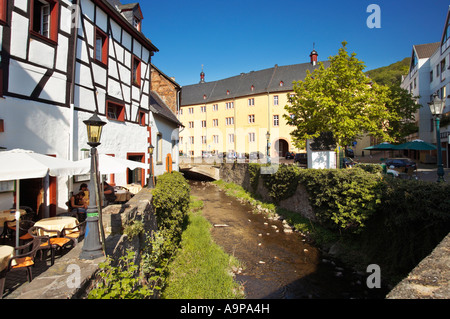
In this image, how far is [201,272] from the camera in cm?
758

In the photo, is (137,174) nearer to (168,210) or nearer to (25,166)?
(168,210)

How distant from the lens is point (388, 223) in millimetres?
7773

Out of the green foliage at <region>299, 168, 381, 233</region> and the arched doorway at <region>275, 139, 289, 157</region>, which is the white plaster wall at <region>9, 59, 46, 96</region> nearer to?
the green foliage at <region>299, 168, 381, 233</region>

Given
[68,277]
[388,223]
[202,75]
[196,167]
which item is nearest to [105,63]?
[68,277]

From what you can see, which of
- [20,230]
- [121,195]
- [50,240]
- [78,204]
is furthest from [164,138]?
[50,240]

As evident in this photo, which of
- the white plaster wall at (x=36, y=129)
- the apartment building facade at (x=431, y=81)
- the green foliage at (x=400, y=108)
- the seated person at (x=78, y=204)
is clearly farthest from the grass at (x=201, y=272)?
the apartment building facade at (x=431, y=81)

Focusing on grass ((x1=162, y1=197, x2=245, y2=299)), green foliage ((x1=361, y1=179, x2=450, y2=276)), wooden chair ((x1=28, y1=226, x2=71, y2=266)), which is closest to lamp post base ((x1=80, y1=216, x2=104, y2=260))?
wooden chair ((x1=28, y1=226, x2=71, y2=266))

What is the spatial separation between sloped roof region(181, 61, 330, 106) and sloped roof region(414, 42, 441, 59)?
11514 millimetres

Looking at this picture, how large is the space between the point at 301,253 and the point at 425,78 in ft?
97.4

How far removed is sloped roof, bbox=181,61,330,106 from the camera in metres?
40.7

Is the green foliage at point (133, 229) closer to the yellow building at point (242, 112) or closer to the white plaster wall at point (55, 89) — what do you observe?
the white plaster wall at point (55, 89)

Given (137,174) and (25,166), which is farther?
(137,174)

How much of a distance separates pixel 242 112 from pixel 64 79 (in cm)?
3700

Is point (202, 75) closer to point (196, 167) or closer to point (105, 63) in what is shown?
point (196, 167)
